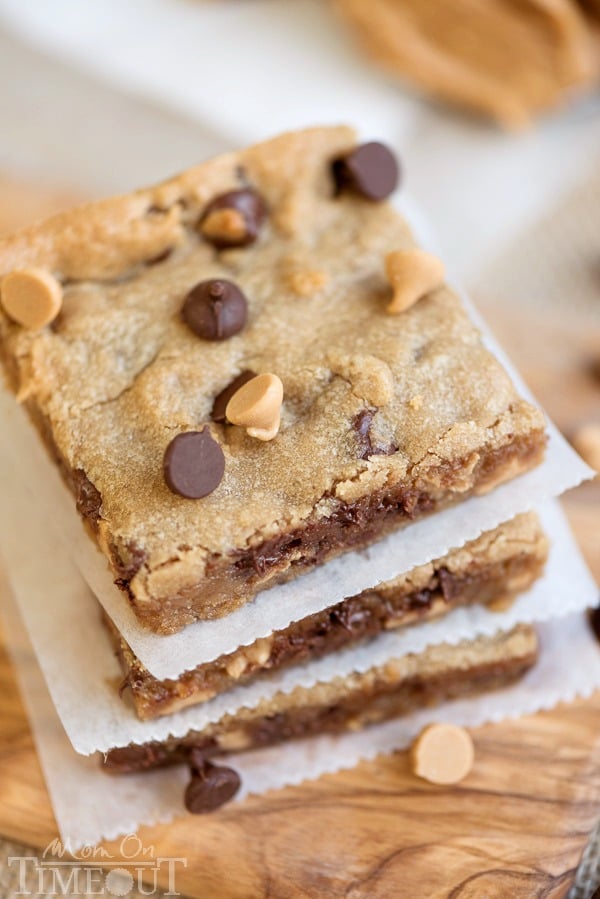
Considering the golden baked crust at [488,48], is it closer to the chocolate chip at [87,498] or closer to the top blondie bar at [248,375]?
the top blondie bar at [248,375]

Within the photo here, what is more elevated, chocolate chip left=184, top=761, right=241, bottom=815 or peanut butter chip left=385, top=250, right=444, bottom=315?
peanut butter chip left=385, top=250, right=444, bottom=315

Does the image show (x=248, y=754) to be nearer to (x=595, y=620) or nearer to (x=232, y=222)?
(x=595, y=620)

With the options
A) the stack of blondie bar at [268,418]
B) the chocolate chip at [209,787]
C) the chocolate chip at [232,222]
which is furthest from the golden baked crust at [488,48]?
the chocolate chip at [209,787]

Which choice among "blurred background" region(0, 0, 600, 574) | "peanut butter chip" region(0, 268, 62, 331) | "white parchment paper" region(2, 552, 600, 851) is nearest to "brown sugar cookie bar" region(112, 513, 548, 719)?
"white parchment paper" region(2, 552, 600, 851)

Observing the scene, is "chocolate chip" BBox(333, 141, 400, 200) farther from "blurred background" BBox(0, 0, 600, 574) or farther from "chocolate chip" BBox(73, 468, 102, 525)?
"blurred background" BBox(0, 0, 600, 574)

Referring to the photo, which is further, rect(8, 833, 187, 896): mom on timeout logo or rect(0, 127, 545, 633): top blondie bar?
rect(8, 833, 187, 896): mom on timeout logo

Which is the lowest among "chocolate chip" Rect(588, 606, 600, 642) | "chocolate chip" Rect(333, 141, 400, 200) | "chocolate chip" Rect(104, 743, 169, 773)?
"chocolate chip" Rect(588, 606, 600, 642)
